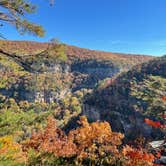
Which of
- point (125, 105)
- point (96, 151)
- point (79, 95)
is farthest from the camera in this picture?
point (79, 95)

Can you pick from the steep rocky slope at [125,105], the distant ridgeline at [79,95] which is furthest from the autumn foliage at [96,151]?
the steep rocky slope at [125,105]

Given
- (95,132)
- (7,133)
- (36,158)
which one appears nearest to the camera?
(7,133)

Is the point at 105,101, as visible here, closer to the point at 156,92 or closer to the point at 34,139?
the point at 34,139

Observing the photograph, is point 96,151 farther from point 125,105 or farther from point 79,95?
point 79,95

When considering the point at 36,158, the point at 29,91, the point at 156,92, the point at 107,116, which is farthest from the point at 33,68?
the point at 29,91

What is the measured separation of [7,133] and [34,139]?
19467 millimetres

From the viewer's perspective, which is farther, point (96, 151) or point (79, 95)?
point (79, 95)

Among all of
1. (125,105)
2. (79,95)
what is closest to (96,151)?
(125,105)

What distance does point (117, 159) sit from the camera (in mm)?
19500

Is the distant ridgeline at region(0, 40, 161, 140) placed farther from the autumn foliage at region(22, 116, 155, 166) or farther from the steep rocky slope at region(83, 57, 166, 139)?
the autumn foliage at region(22, 116, 155, 166)

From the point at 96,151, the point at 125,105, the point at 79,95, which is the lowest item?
the point at 79,95

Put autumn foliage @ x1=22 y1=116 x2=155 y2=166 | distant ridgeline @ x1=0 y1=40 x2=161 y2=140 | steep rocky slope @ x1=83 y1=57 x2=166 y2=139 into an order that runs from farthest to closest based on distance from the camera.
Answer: steep rocky slope @ x1=83 y1=57 x2=166 y2=139 < autumn foliage @ x1=22 y1=116 x2=155 y2=166 < distant ridgeline @ x1=0 y1=40 x2=161 y2=140

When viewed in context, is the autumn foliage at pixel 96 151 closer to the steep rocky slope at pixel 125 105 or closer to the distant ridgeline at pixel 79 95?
the distant ridgeline at pixel 79 95

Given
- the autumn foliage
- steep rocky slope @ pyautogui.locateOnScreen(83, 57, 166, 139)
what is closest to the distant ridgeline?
steep rocky slope @ pyautogui.locateOnScreen(83, 57, 166, 139)
